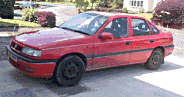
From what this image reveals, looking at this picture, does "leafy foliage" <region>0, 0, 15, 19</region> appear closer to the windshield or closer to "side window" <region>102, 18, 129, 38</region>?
the windshield

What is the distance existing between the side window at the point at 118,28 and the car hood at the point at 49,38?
0.84m

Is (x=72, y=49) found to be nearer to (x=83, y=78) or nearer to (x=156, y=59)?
(x=83, y=78)

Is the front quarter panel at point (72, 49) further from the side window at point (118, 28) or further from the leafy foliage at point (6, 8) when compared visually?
the leafy foliage at point (6, 8)

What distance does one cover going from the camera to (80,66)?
5004mm

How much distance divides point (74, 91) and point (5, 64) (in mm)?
2668

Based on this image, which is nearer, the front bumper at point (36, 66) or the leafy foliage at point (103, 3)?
the front bumper at point (36, 66)

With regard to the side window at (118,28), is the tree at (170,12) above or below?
above

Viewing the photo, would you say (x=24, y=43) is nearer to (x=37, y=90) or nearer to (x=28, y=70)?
(x=28, y=70)

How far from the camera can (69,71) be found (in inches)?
192

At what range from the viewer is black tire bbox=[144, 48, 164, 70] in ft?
22.0

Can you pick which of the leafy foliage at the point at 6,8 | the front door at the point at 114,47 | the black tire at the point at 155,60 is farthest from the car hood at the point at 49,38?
the leafy foliage at the point at 6,8

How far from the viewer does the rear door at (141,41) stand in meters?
6.04

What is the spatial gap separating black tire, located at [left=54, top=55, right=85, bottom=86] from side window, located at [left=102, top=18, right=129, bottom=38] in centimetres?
117

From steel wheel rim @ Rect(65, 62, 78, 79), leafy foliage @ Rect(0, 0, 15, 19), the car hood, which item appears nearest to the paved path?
steel wheel rim @ Rect(65, 62, 78, 79)
